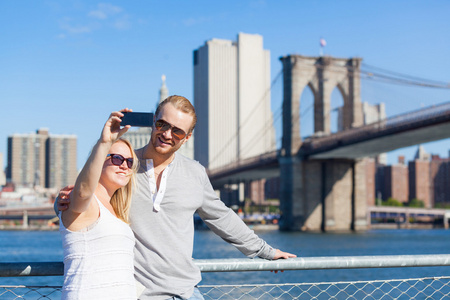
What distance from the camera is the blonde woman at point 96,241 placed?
234cm

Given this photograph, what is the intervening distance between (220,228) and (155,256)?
1.42 ft

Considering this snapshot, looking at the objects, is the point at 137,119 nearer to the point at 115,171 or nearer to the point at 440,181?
the point at 115,171

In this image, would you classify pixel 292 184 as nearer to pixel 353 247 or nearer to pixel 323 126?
pixel 323 126

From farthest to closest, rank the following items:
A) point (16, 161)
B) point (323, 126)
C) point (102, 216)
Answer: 1. point (16, 161)
2. point (323, 126)
3. point (102, 216)

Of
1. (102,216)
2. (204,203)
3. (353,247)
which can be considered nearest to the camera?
(102,216)

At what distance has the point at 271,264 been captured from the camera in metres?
3.19

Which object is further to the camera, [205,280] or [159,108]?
[205,280]

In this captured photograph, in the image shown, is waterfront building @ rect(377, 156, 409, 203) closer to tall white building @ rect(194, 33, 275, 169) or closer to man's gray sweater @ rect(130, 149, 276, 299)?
tall white building @ rect(194, 33, 275, 169)

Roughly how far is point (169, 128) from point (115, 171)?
299mm

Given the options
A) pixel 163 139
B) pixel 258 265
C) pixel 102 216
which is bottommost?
pixel 258 265

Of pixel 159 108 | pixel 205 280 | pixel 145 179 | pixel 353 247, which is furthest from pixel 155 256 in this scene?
pixel 353 247

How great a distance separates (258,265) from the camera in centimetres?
317

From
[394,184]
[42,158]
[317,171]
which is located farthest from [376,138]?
[42,158]

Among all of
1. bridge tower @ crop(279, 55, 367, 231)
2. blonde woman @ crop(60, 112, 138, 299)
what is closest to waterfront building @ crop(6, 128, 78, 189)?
bridge tower @ crop(279, 55, 367, 231)
